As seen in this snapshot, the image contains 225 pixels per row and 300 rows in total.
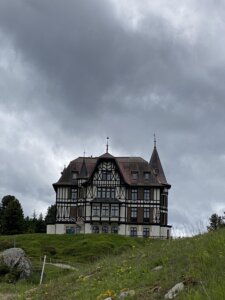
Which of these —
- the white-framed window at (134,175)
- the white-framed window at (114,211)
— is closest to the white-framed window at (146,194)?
the white-framed window at (134,175)

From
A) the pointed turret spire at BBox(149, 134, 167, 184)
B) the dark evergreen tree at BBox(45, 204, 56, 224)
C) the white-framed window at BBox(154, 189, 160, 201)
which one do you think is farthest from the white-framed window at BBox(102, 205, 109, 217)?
the pointed turret spire at BBox(149, 134, 167, 184)

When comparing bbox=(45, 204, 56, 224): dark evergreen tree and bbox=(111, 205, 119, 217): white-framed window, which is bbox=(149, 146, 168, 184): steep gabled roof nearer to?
bbox=(111, 205, 119, 217): white-framed window

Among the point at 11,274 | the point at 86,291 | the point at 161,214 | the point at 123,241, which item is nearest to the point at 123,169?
the point at 161,214

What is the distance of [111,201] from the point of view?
8156 cm

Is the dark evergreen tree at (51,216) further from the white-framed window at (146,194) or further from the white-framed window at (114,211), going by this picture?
the white-framed window at (146,194)

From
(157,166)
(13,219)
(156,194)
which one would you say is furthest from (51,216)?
(156,194)

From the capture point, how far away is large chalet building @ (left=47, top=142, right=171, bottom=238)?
81.4 m

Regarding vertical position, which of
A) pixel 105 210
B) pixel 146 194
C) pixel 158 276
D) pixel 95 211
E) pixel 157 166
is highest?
pixel 157 166

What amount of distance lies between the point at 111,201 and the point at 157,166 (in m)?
12.4

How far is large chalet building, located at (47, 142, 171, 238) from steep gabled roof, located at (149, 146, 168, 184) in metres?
3.21

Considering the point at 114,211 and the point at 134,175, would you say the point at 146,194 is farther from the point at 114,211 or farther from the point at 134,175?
the point at 114,211

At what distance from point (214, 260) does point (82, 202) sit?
73004mm

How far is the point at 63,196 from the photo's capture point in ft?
278

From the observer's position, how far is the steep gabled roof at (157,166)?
88250 mm
